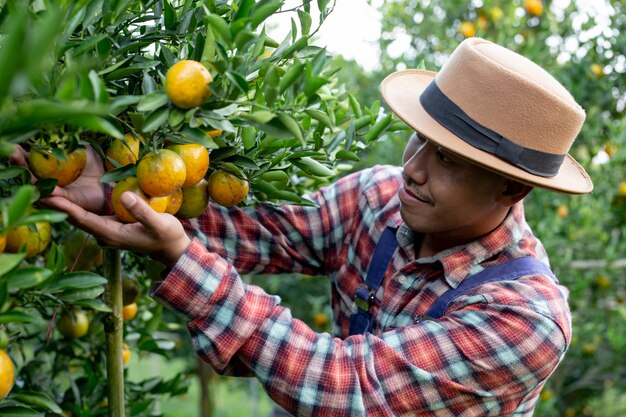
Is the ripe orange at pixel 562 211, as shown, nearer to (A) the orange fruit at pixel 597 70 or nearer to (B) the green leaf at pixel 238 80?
(A) the orange fruit at pixel 597 70

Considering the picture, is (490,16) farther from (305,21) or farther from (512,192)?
(305,21)

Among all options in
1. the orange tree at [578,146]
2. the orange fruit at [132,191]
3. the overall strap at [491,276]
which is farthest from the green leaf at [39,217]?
the orange tree at [578,146]

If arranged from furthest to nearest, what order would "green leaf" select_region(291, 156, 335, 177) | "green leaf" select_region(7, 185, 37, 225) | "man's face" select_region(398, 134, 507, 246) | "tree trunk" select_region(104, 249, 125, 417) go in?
Answer: "man's face" select_region(398, 134, 507, 246), "tree trunk" select_region(104, 249, 125, 417), "green leaf" select_region(291, 156, 335, 177), "green leaf" select_region(7, 185, 37, 225)

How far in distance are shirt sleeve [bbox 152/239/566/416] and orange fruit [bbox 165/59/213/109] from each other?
40cm

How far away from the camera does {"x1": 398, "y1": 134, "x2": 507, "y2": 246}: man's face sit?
1633mm

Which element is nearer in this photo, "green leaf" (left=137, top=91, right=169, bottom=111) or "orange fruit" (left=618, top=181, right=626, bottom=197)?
"green leaf" (left=137, top=91, right=169, bottom=111)

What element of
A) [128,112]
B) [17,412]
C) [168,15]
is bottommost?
[17,412]

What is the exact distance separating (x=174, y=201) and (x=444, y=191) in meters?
0.63

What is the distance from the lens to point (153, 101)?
3.58 ft

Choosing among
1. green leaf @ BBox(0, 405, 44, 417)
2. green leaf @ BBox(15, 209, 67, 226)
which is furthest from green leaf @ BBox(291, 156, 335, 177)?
green leaf @ BBox(0, 405, 44, 417)

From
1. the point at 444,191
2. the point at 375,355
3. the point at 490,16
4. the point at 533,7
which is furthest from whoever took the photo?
the point at 490,16

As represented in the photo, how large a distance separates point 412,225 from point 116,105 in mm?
863

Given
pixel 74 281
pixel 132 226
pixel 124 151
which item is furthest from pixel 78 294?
pixel 124 151

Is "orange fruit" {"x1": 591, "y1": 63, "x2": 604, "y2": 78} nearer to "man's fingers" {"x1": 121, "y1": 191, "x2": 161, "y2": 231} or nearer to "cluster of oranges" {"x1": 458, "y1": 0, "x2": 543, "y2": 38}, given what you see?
"cluster of oranges" {"x1": 458, "y1": 0, "x2": 543, "y2": 38}
